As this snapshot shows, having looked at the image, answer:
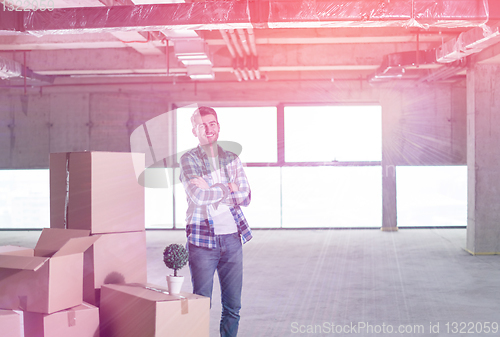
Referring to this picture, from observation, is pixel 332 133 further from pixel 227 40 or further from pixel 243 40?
pixel 227 40

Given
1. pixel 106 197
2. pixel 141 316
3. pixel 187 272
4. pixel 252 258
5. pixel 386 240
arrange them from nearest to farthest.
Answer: pixel 141 316, pixel 106 197, pixel 187 272, pixel 252 258, pixel 386 240

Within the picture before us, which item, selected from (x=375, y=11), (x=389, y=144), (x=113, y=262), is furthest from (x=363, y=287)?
(x=389, y=144)

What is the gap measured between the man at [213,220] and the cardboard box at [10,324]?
2.50 feet

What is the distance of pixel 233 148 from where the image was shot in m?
8.00

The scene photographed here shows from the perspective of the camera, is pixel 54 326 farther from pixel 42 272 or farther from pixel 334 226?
pixel 334 226

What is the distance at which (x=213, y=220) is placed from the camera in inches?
82.6

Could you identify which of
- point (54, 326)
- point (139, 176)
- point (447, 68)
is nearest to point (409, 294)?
Answer: point (139, 176)

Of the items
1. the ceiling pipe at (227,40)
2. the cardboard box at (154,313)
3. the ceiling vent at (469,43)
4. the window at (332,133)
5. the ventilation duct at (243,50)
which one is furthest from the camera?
the window at (332,133)

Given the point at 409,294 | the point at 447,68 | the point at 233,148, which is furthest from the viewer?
the point at 233,148

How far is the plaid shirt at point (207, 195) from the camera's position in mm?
2066

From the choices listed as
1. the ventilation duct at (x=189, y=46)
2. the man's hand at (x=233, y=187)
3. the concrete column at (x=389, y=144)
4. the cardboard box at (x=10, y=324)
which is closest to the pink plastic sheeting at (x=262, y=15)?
the ventilation duct at (x=189, y=46)

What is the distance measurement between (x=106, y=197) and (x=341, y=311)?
2079 millimetres

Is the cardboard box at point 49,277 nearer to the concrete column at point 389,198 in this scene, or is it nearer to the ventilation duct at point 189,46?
the ventilation duct at point 189,46

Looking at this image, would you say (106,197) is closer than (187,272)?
Yes
